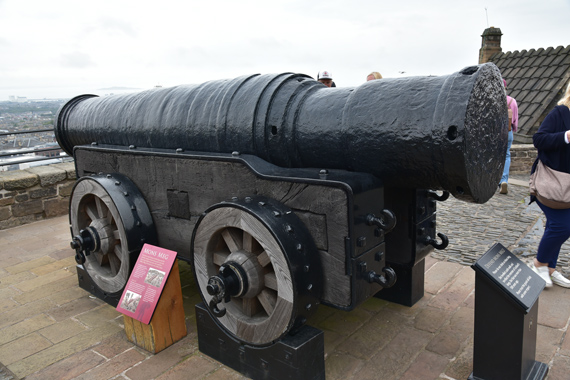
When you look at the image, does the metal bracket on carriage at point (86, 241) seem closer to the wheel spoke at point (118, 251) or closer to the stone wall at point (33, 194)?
the wheel spoke at point (118, 251)

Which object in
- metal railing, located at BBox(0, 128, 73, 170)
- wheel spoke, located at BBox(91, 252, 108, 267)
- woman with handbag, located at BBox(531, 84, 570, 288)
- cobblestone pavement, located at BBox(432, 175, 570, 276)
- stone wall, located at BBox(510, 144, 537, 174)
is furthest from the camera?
stone wall, located at BBox(510, 144, 537, 174)

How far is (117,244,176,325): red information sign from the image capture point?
2738 millimetres

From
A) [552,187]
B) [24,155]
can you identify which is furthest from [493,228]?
[24,155]

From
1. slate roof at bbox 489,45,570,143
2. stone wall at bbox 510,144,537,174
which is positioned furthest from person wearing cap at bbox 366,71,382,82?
slate roof at bbox 489,45,570,143

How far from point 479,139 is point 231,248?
4.29ft

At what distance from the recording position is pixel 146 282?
9.23ft

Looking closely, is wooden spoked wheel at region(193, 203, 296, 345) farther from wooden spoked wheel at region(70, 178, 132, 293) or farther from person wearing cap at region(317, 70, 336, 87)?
person wearing cap at region(317, 70, 336, 87)

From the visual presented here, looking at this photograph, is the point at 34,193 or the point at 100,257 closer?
the point at 100,257

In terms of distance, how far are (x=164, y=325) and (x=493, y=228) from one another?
145 inches

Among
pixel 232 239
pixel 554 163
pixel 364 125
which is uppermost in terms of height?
pixel 364 125

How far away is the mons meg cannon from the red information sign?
0.23 m

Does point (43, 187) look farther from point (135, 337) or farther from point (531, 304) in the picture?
point (531, 304)

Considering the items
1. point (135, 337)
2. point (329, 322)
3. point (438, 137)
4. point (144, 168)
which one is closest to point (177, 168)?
point (144, 168)

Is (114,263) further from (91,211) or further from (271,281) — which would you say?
(271,281)
